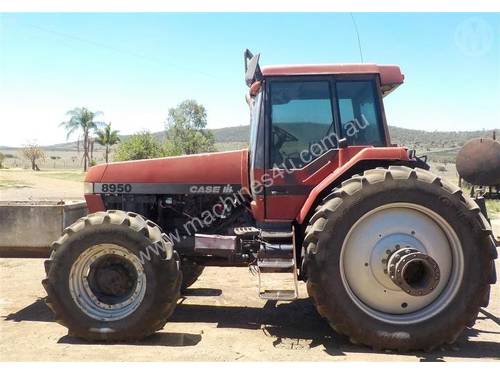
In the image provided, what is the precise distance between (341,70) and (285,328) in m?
2.79

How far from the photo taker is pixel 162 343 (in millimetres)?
4695

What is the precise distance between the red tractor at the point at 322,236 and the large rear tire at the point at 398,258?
0.03ft

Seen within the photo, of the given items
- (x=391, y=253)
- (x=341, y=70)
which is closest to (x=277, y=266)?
(x=391, y=253)

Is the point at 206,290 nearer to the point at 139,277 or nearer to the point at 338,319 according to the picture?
the point at 139,277

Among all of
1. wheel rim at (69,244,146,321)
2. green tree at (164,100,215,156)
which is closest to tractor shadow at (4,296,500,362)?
wheel rim at (69,244,146,321)

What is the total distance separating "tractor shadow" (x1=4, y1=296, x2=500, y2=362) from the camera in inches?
177

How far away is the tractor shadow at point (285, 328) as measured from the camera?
14.8ft

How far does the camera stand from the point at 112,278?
15.9 ft

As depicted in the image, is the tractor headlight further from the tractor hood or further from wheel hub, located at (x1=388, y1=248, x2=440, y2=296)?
wheel hub, located at (x1=388, y1=248, x2=440, y2=296)

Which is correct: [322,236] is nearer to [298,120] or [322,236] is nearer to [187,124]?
[298,120]

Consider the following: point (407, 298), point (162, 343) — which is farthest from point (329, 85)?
point (162, 343)

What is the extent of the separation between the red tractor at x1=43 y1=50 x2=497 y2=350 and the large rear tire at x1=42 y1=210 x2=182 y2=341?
10mm

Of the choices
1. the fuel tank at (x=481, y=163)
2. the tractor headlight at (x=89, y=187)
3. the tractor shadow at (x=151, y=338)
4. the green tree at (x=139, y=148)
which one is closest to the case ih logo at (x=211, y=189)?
the tractor headlight at (x=89, y=187)
